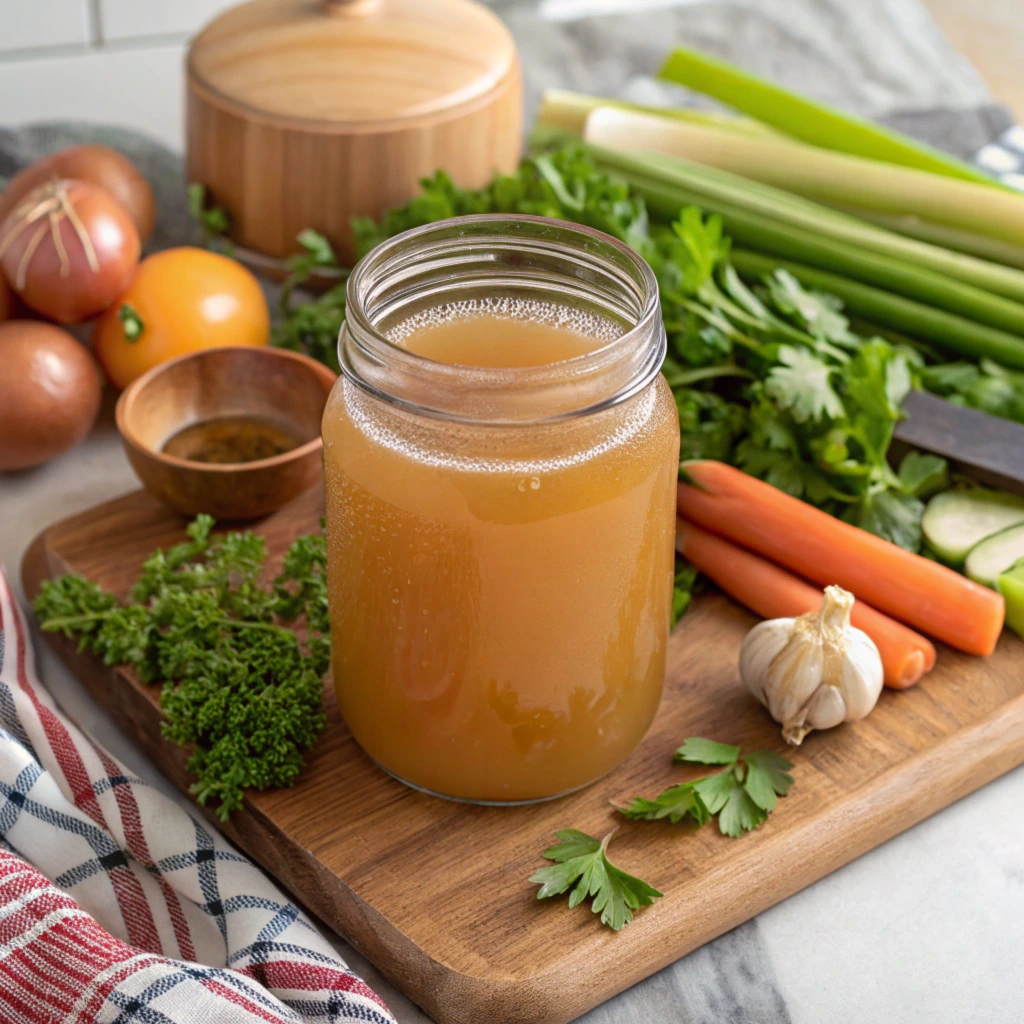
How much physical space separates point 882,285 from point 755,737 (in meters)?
0.71

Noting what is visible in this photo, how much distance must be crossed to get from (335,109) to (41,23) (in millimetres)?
952

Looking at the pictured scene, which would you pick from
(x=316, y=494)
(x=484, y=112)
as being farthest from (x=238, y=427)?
(x=484, y=112)

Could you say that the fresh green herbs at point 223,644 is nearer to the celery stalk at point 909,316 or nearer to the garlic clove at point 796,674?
the garlic clove at point 796,674

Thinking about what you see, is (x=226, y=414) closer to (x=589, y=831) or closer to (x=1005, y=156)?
(x=589, y=831)

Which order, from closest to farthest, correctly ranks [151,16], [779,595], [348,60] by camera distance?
1. [779,595]
2. [348,60]
3. [151,16]

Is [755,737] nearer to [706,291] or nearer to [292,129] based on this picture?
[706,291]

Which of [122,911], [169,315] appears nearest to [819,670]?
[122,911]

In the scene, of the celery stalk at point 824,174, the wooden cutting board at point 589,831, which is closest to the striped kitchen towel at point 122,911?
the wooden cutting board at point 589,831

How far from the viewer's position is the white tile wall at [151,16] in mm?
2330

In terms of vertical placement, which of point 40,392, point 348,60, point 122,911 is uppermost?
point 348,60

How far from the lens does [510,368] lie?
2.85 feet

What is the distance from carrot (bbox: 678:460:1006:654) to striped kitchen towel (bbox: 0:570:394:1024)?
0.57m

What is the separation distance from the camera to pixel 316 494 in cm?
139

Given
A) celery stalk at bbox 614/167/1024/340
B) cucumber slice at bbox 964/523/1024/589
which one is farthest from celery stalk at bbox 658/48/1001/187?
cucumber slice at bbox 964/523/1024/589
